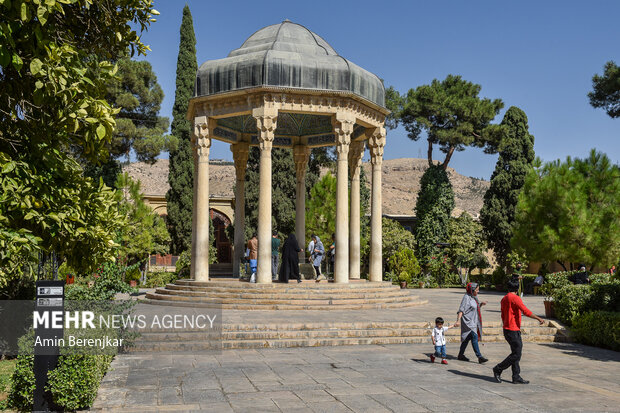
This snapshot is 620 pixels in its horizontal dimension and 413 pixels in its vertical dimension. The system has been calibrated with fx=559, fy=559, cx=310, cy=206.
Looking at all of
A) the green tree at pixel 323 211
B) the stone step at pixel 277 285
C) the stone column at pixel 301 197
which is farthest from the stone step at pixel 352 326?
the green tree at pixel 323 211

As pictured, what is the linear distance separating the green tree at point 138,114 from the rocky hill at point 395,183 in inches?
1771

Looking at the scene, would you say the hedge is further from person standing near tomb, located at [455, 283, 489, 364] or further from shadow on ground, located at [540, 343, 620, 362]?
person standing near tomb, located at [455, 283, 489, 364]

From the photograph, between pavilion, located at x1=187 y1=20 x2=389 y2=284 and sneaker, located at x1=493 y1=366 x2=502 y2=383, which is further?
pavilion, located at x1=187 y1=20 x2=389 y2=284

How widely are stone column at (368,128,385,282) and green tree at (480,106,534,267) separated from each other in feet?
63.6

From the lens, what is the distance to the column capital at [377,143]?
20.0 metres

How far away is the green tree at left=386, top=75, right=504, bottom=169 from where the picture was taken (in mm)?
39062

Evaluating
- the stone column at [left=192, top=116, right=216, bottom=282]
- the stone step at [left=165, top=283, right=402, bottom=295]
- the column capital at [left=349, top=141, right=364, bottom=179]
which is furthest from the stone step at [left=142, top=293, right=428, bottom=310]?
the column capital at [left=349, top=141, right=364, bottom=179]

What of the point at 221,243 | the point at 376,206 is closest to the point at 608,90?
the point at 376,206

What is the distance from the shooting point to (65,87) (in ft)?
19.2

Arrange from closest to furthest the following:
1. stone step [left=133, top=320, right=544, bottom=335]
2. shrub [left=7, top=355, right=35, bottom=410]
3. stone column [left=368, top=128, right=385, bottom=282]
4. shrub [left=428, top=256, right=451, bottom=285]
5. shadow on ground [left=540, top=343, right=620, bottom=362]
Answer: shrub [left=7, top=355, right=35, bottom=410]
shadow on ground [left=540, top=343, right=620, bottom=362]
stone step [left=133, top=320, right=544, bottom=335]
stone column [left=368, top=128, right=385, bottom=282]
shrub [left=428, top=256, right=451, bottom=285]

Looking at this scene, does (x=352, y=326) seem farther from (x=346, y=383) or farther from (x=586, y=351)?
(x=586, y=351)

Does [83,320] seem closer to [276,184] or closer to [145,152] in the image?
[145,152]

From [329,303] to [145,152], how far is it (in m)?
19.3

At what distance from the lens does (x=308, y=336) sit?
12.1 meters
